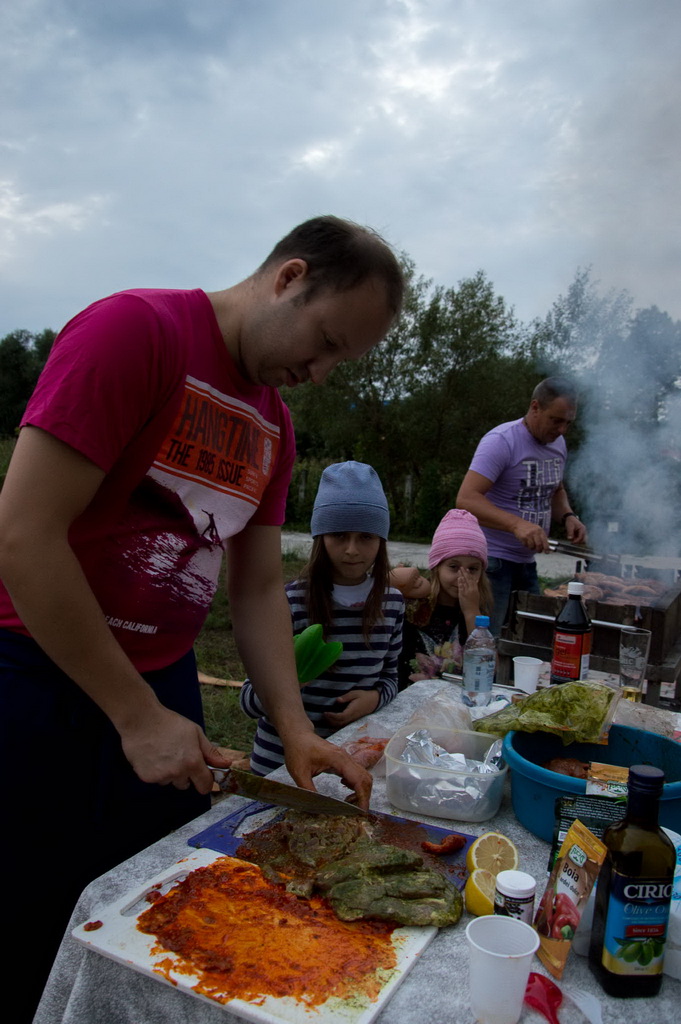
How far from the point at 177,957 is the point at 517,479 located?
364cm

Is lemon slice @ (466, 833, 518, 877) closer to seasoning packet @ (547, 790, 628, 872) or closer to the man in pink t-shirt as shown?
seasoning packet @ (547, 790, 628, 872)

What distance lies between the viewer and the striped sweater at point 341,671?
2.61 metres

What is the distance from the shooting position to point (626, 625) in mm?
3375

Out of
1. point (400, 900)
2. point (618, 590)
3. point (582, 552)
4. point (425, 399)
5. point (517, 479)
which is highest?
point (425, 399)

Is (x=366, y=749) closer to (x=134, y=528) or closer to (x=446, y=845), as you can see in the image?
(x=446, y=845)

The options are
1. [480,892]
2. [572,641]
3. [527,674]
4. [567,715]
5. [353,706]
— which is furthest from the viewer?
[527,674]

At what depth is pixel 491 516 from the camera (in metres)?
4.08

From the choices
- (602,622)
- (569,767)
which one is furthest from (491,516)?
(569,767)

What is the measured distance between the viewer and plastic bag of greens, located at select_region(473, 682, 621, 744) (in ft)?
5.51

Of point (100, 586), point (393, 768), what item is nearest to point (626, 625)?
point (393, 768)

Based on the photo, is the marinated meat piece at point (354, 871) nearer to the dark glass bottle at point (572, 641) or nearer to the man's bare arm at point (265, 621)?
the man's bare arm at point (265, 621)

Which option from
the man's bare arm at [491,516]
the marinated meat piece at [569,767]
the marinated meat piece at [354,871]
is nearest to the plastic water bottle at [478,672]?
the marinated meat piece at [569,767]

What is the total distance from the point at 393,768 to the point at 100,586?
0.80 metres

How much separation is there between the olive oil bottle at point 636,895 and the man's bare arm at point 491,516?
287 centimetres
